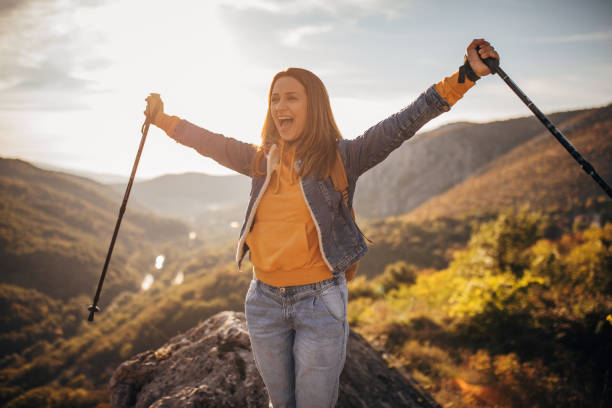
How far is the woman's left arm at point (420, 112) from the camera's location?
6.20 ft

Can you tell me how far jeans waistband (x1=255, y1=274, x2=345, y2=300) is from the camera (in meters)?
1.98

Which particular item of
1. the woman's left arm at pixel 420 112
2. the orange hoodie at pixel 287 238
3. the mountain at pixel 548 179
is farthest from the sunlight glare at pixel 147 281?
the woman's left arm at pixel 420 112

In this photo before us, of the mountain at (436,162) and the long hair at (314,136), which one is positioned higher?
the mountain at (436,162)

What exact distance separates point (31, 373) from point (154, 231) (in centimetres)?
12750

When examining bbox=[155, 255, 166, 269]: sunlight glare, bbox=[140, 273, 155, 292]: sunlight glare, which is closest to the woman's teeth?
bbox=[140, 273, 155, 292]: sunlight glare

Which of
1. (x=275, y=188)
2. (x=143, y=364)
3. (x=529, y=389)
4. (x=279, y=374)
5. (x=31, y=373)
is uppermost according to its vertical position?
(x=275, y=188)

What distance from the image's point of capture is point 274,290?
6.89 ft

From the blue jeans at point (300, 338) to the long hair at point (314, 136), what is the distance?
2.74ft

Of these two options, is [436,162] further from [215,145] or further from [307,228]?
[307,228]

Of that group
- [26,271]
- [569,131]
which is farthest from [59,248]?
[569,131]

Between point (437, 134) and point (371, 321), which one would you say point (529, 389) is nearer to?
point (371, 321)

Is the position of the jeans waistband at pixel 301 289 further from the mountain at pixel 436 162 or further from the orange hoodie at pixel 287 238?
the mountain at pixel 436 162

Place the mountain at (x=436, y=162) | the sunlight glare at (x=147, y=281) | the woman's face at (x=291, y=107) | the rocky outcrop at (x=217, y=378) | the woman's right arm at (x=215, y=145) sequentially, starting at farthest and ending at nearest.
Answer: the sunlight glare at (x=147, y=281) < the mountain at (x=436, y=162) < the rocky outcrop at (x=217, y=378) < the woman's right arm at (x=215, y=145) < the woman's face at (x=291, y=107)

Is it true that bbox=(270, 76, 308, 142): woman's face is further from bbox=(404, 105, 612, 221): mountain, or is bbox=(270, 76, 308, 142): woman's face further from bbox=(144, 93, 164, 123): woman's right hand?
bbox=(404, 105, 612, 221): mountain
